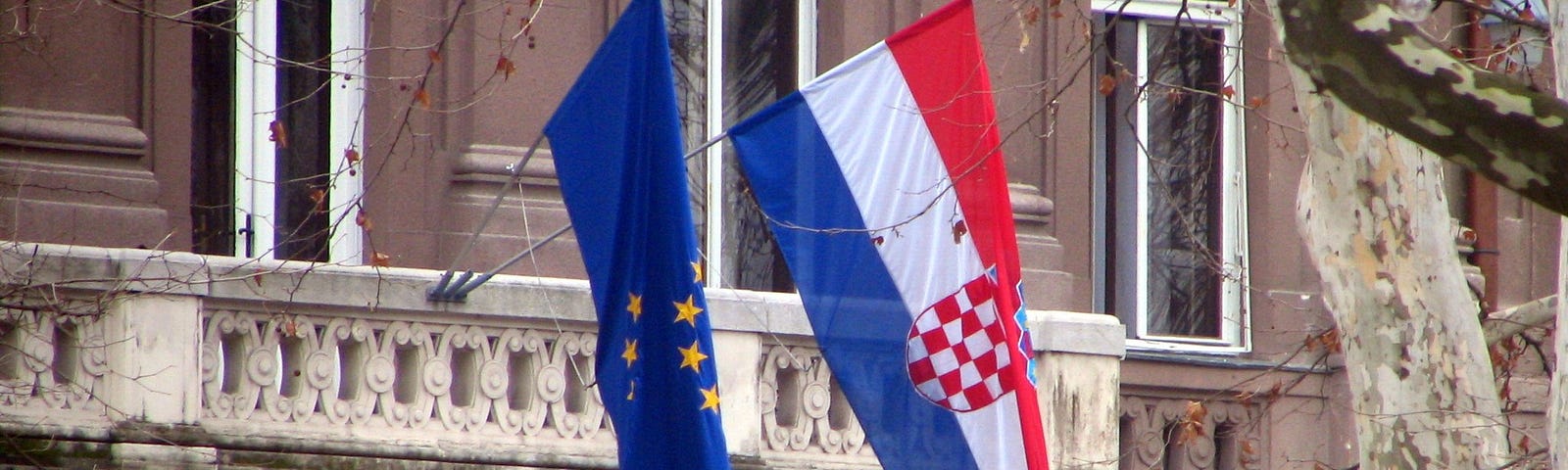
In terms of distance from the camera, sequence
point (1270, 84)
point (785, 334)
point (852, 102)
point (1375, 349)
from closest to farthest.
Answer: point (1375, 349), point (852, 102), point (785, 334), point (1270, 84)

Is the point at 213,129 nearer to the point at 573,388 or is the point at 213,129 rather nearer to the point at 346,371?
the point at 346,371

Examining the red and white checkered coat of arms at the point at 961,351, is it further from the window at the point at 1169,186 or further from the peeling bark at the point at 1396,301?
the window at the point at 1169,186

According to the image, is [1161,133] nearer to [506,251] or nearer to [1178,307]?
[1178,307]

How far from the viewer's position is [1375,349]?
9797mm

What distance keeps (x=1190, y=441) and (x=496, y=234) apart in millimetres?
3913

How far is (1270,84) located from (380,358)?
5.89 meters

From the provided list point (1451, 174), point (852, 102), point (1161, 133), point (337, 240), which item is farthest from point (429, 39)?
point (1451, 174)

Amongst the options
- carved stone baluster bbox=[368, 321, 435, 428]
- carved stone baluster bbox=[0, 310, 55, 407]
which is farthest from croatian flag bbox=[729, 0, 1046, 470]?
carved stone baluster bbox=[0, 310, 55, 407]

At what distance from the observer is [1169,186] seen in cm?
1484

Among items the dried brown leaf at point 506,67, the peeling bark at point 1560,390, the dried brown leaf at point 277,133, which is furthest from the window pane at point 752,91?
the peeling bark at point 1560,390

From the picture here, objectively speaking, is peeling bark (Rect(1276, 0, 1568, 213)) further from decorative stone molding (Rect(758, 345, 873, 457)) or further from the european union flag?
decorative stone molding (Rect(758, 345, 873, 457))

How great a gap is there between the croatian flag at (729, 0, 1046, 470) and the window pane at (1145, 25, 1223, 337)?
13.8 feet

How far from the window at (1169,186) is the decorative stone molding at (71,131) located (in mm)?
5609

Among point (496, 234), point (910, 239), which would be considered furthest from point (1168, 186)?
point (910, 239)
